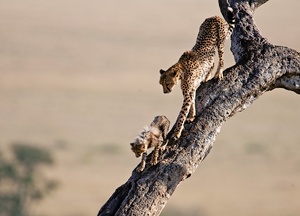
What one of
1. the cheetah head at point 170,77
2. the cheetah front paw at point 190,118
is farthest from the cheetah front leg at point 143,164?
the cheetah head at point 170,77

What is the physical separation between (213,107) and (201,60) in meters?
0.50

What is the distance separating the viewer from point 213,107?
716cm

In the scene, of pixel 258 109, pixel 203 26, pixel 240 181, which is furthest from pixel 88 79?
pixel 203 26

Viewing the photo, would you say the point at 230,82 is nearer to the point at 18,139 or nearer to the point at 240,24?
the point at 240,24

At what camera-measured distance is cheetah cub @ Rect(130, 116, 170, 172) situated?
7.18 meters

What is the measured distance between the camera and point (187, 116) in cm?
734

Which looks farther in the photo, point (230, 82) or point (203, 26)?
point (203, 26)

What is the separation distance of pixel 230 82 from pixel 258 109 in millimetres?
22595

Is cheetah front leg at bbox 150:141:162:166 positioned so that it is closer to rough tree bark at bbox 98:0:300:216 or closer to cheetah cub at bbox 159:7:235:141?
rough tree bark at bbox 98:0:300:216

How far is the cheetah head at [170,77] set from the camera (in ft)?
25.2

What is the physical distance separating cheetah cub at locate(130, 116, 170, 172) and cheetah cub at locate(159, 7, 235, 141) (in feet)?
Answer: 0.62

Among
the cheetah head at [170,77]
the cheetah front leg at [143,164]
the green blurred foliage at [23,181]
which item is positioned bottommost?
the cheetah front leg at [143,164]

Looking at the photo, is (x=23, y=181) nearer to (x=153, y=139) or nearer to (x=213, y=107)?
(x=153, y=139)

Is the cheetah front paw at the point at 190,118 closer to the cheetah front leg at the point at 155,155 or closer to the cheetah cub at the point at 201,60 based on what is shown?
the cheetah cub at the point at 201,60
